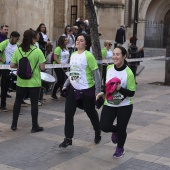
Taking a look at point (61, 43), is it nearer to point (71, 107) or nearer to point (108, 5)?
point (71, 107)

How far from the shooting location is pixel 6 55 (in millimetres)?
9664

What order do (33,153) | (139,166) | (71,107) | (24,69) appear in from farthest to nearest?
(24,69), (71,107), (33,153), (139,166)

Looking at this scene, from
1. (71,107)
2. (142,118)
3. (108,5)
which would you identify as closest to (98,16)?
(108,5)

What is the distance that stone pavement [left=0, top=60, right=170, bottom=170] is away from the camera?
572 centimetres

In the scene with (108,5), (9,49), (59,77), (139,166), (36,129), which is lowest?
(139,166)

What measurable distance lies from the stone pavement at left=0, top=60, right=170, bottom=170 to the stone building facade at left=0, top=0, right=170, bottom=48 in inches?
207

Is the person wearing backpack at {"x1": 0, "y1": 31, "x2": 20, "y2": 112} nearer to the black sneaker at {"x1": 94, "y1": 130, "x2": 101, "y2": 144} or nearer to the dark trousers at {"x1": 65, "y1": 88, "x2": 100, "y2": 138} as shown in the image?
the black sneaker at {"x1": 94, "y1": 130, "x2": 101, "y2": 144}

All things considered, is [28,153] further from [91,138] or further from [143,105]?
[143,105]

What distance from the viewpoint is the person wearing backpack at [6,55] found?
9188 mm

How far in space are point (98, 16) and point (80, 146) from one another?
1906cm

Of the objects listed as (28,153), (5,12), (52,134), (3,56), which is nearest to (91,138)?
(52,134)

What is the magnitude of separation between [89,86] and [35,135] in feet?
4.96

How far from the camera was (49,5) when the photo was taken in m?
15.5

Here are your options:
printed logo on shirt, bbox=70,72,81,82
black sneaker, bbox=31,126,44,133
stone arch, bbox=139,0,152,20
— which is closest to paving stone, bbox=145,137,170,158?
printed logo on shirt, bbox=70,72,81,82
